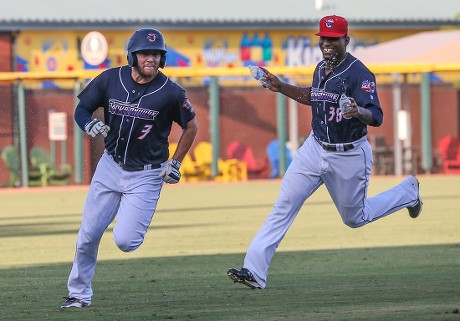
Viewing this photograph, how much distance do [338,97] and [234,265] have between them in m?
3.09

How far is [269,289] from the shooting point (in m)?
9.98

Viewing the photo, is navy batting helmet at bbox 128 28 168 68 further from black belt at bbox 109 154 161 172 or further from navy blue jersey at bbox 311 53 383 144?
navy blue jersey at bbox 311 53 383 144

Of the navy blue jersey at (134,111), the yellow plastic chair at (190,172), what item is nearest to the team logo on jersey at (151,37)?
the navy blue jersey at (134,111)

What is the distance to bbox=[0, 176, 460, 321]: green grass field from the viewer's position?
8.63 metres

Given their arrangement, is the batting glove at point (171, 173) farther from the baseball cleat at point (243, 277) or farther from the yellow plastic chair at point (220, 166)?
the yellow plastic chair at point (220, 166)

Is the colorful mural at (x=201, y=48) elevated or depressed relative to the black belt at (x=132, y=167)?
elevated

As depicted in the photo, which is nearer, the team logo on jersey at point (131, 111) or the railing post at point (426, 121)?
the team logo on jersey at point (131, 111)

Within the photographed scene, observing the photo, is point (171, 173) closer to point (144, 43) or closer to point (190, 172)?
point (144, 43)

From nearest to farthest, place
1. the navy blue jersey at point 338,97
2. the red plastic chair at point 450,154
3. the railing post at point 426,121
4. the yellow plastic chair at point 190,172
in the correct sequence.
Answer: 1. the navy blue jersey at point 338,97
2. the yellow plastic chair at point 190,172
3. the red plastic chair at point 450,154
4. the railing post at point 426,121

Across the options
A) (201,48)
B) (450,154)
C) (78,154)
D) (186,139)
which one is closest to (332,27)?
(186,139)

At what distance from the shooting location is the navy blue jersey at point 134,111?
9023 millimetres

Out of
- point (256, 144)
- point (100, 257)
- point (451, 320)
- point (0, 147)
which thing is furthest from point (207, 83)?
point (451, 320)

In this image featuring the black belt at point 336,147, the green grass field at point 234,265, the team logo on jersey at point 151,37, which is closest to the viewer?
the green grass field at point 234,265

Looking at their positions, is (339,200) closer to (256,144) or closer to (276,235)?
(276,235)
